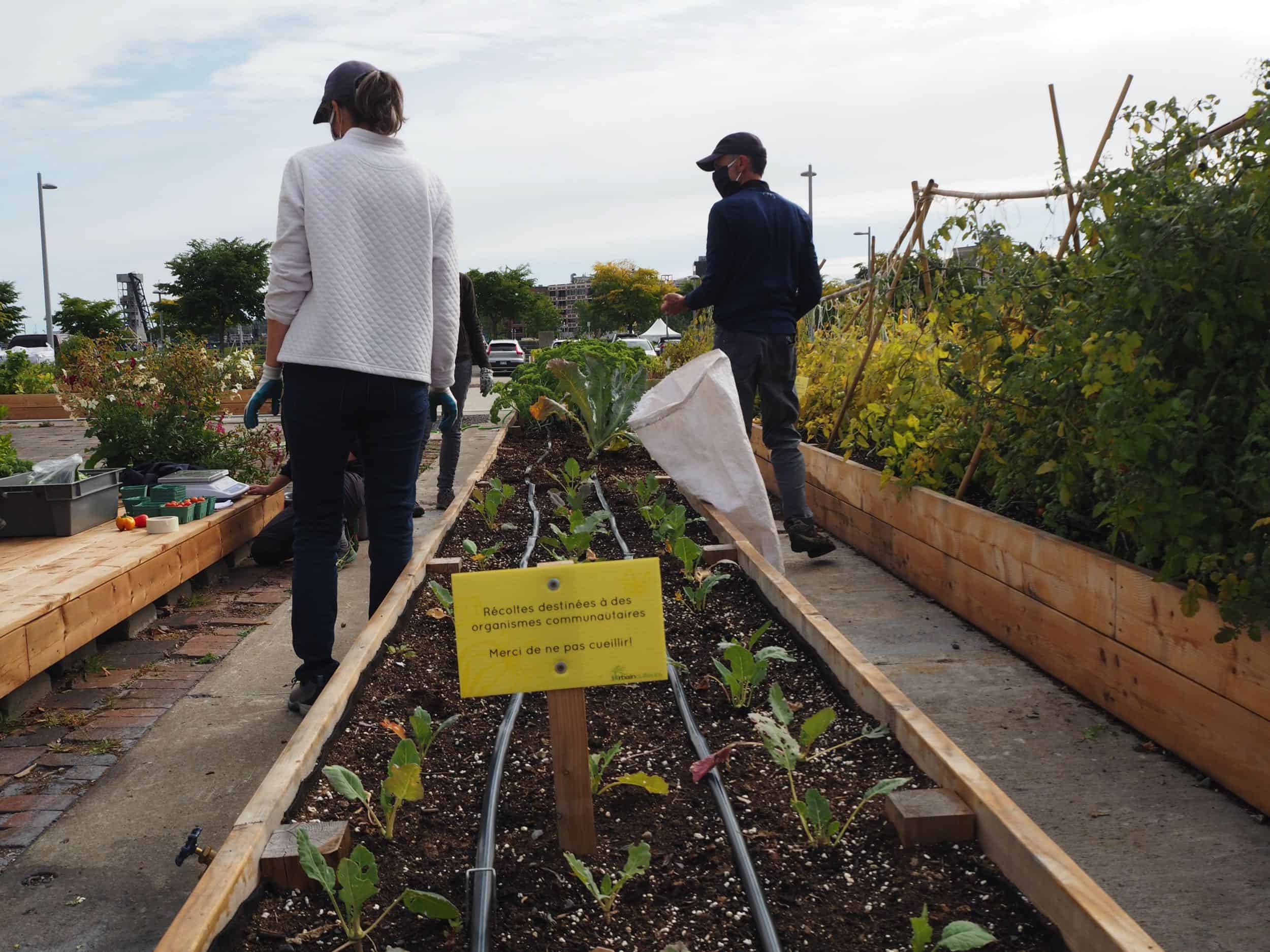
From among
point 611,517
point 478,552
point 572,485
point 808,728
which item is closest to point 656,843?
point 808,728

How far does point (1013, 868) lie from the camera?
5.47 ft

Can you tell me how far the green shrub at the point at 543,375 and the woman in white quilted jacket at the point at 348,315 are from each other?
4.12 meters

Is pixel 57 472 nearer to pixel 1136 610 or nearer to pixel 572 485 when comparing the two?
pixel 572 485

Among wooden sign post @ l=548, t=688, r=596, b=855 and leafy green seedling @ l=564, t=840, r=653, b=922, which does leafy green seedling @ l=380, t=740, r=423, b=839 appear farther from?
leafy green seedling @ l=564, t=840, r=653, b=922

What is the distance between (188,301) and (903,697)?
41828 mm

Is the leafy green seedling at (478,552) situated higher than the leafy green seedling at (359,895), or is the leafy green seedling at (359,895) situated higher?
the leafy green seedling at (478,552)

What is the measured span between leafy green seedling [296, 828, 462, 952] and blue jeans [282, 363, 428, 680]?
4.24 feet

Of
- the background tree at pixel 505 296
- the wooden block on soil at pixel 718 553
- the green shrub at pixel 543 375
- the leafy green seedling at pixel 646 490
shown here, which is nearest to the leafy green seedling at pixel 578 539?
the wooden block on soil at pixel 718 553

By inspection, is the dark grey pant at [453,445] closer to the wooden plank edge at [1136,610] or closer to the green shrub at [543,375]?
the green shrub at [543,375]

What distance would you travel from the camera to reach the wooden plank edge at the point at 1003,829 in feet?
4.67

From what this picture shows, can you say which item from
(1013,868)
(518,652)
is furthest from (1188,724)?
(518,652)

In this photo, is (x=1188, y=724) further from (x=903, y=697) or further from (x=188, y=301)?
(x=188, y=301)

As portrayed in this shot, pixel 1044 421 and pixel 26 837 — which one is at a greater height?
pixel 1044 421

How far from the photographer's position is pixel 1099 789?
2449 millimetres
